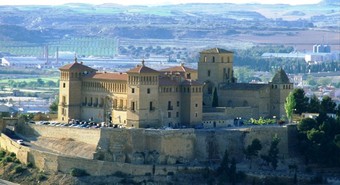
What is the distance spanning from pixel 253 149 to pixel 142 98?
552 centimetres

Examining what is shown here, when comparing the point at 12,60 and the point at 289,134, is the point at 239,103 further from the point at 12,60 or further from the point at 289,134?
the point at 12,60

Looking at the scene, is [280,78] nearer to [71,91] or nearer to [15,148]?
[71,91]

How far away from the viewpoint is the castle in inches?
2825

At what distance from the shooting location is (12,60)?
17162 cm

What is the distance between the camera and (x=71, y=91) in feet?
250

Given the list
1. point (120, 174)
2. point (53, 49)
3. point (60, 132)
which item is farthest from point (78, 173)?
point (53, 49)

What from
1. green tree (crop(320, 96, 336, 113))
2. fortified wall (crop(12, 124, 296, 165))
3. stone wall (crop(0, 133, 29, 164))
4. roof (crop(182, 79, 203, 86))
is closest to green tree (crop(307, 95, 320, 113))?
green tree (crop(320, 96, 336, 113))

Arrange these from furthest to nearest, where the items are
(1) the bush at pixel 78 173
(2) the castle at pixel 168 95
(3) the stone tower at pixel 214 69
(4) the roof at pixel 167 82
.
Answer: (3) the stone tower at pixel 214 69, (4) the roof at pixel 167 82, (2) the castle at pixel 168 95, (1) the bush at pixel 78 173

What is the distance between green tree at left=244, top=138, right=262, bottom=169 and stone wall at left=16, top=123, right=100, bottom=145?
678 cm

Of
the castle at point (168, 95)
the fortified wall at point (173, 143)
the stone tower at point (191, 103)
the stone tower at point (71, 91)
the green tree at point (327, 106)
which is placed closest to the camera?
the fortified wall at point (173, 143)

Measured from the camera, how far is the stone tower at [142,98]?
7138 centimetres

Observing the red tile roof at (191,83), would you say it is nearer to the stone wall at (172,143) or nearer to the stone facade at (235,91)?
the stone facade at (235,91)

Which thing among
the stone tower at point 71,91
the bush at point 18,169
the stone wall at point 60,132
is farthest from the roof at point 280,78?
the bush at point 18,169

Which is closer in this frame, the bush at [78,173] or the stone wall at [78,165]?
the stone wall at [78,165]
